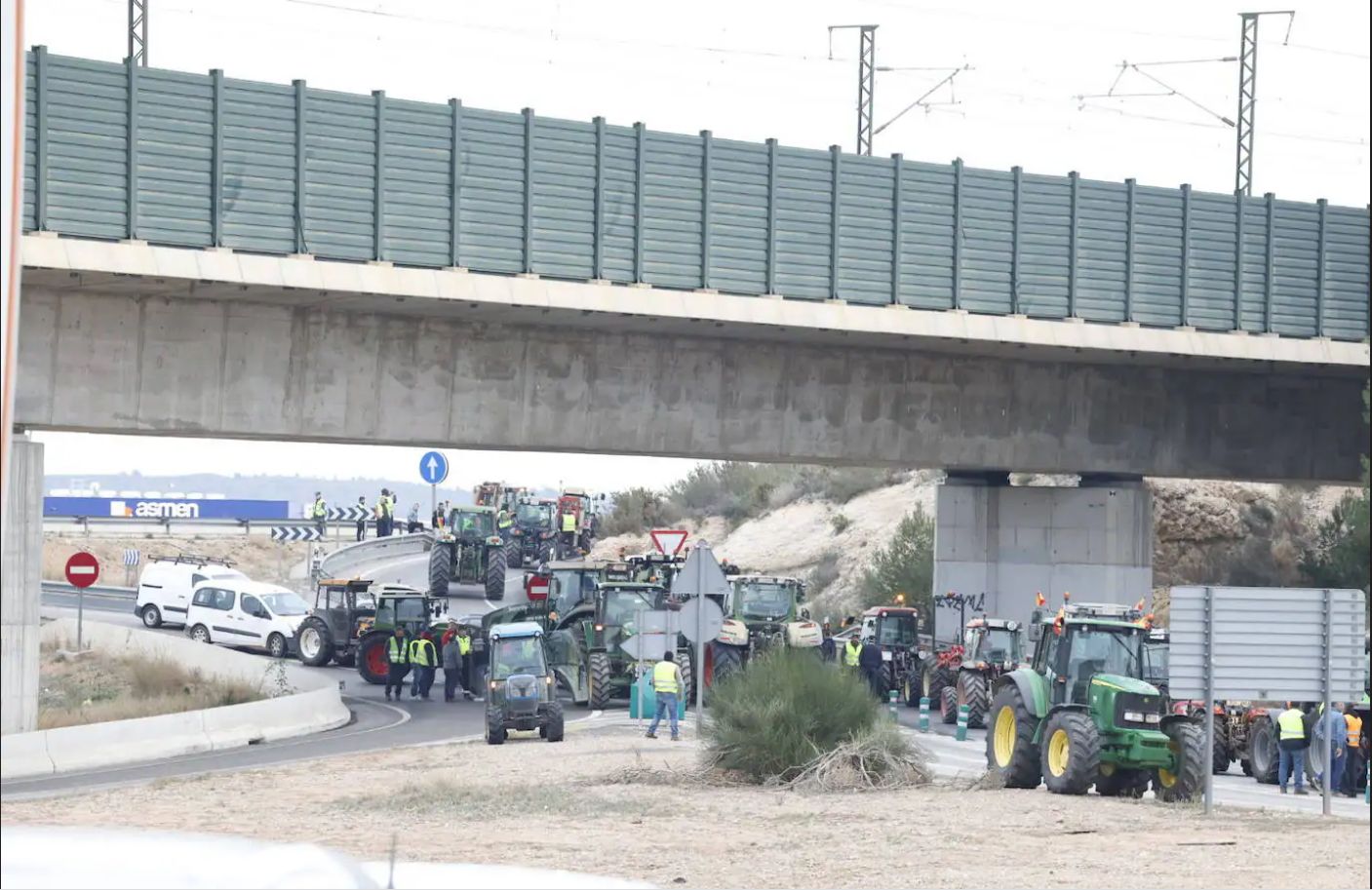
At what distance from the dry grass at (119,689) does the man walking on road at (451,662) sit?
4129 mm

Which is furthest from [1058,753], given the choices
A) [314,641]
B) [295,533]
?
[295,533]

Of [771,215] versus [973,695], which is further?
[973,695]

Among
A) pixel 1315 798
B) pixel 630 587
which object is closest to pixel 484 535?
pixel 630 587

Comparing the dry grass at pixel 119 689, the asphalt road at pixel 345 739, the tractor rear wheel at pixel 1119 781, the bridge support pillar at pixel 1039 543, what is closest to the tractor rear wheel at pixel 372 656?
the asphalt road at pixel 345 739

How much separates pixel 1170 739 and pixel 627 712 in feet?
49.0

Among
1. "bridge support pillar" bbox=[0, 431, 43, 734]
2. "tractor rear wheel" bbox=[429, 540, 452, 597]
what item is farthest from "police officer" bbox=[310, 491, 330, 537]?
"bridge support pillar" bbox=[0, 431, 43, 734]

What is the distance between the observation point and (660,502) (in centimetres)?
9475

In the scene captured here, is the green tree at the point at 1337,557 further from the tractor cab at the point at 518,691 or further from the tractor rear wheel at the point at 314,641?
the tractor rear wheel at the point at 314,641

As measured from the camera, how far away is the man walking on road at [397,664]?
119ft

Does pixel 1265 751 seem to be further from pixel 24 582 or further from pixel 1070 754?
pixel 24 582

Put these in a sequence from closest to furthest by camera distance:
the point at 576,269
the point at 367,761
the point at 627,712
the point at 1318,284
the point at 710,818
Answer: the point at 710,818 < the point at 367,761 < the point at 576,269 < the point at 627,712 < the point at 1318,284

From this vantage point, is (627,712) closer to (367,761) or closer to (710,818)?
(367,761)

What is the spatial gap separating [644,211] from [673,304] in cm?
161

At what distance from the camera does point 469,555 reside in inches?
2163
